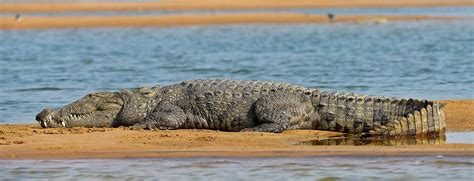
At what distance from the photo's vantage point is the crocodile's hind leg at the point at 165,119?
39.8 ft

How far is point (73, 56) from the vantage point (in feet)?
88.4

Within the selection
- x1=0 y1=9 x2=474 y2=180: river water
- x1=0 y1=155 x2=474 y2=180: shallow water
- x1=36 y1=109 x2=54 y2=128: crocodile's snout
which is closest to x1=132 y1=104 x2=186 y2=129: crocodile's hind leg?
x1=36 y1=109 x2=54 y2=128: crocodile's snout

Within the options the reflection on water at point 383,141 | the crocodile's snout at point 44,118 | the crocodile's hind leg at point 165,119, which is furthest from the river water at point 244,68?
the crocodile's hind leg at point 165,119

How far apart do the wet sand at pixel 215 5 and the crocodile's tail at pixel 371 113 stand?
156ft

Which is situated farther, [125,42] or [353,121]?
[125,42]

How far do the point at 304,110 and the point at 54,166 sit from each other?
3.31m

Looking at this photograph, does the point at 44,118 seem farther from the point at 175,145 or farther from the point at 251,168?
the point at 251,168

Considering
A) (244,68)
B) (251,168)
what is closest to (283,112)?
(251,168)

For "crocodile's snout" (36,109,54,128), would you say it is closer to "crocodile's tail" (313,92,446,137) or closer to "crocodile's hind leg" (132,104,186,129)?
"crocodile's hind leg" (132,104,186,129)

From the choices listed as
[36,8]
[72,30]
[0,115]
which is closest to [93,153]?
[0,115]

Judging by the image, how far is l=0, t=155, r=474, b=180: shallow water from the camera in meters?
8.95

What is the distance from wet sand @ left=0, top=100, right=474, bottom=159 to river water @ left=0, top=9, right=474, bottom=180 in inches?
11.1

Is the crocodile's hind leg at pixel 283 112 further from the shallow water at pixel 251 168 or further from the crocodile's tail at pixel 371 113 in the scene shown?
the shallow water at pixel 251 168

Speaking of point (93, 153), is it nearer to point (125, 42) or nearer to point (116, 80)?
point (116, 80)
